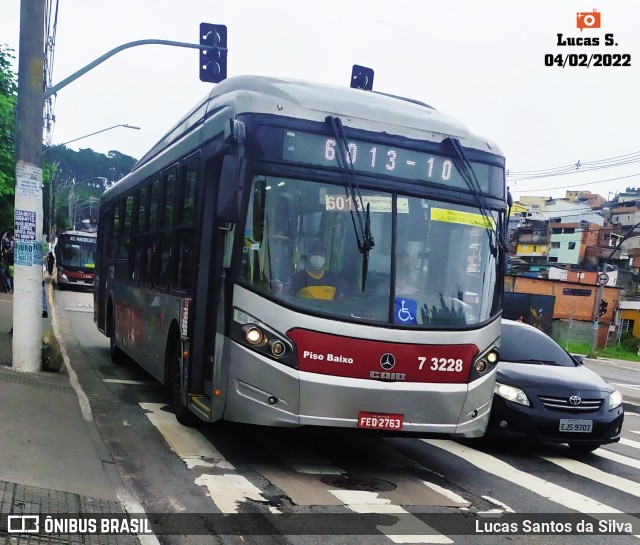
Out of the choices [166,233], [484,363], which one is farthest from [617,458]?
[166,233]

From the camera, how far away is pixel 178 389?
813cm

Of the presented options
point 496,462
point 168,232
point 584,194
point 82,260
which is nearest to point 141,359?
point 168,232

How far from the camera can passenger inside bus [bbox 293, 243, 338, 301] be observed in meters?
6.29

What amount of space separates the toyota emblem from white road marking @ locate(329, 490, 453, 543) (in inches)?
44.4

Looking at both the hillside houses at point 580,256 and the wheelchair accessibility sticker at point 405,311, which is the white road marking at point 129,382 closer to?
the wheelchair accessibility sticker at point 405,311

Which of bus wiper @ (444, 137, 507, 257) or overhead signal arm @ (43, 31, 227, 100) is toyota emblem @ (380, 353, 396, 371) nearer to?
bus wiper @ (444, 137, 507, 257)

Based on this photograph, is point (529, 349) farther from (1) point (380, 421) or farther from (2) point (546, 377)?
(1) point (380, 421)

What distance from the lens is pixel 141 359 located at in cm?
1046

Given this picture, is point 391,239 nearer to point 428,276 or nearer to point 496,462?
point 428,276

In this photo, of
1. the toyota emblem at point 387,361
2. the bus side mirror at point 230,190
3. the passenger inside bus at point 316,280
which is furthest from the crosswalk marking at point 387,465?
the bus side mirror at point 230,190

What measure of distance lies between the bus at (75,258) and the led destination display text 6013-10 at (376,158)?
34938 millimetres

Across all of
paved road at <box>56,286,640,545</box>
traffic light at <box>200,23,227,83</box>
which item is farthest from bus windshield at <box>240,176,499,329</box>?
traffic light at <box>200,23,227,83</box>

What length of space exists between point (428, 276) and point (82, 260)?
118 ft

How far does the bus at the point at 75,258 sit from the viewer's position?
3938 cm
